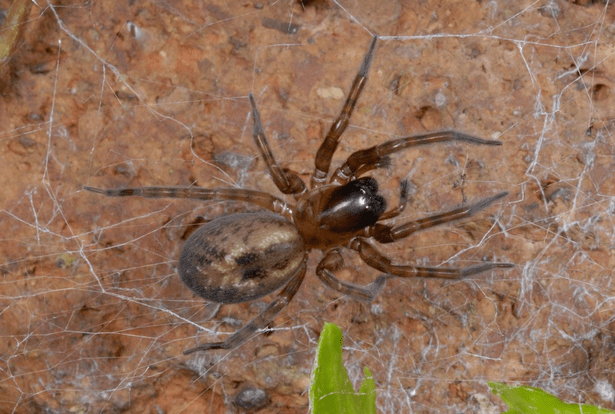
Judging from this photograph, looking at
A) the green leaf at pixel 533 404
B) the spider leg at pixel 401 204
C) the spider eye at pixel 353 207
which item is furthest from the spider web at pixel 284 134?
the green leaf at pixel 533 404

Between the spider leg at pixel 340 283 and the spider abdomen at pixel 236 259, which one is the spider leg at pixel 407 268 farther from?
the spider abdomen at pixel 236 259

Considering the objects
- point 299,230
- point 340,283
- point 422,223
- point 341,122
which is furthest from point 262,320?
point 341,122

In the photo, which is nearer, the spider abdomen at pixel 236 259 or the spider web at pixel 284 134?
the spider abdomen at pixel 236 259

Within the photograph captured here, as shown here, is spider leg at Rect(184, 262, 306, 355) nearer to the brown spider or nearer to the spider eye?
the brown spider

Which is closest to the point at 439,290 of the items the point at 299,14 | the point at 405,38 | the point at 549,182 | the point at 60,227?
the point at 549,182

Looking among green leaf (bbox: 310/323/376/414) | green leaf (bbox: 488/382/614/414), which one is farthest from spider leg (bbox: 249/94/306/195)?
green leaf (bbox: 488/382/614/414)

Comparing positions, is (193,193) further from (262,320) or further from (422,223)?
(422,223)
